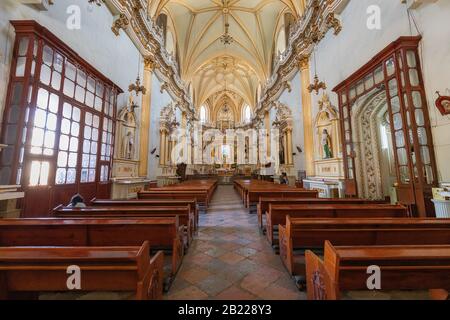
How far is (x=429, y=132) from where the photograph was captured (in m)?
3.30

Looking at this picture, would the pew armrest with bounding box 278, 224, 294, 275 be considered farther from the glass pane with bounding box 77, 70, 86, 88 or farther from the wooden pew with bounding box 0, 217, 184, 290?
the glass pane with bounding box 77, 70, 86, 88

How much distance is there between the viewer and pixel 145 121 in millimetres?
7863

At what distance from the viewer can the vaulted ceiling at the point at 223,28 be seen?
35.1 ft

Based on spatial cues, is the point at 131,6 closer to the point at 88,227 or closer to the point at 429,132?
the point at 88,227

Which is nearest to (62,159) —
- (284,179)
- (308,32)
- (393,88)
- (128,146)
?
(128,146)

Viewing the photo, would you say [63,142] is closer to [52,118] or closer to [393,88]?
[52,118]

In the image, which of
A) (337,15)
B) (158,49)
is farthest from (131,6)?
(337,15)

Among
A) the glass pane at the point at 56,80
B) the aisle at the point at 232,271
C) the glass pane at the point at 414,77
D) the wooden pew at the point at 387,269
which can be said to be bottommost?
the aisle at the point at 232,271

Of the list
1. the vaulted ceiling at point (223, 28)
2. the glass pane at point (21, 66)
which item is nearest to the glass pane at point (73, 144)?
the glass pane at point (21, 66)

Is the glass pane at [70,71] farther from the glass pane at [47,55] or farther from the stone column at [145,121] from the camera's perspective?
the stone column at [145,121]

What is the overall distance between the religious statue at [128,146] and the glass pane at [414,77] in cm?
753

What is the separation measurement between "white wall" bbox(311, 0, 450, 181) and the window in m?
6.75

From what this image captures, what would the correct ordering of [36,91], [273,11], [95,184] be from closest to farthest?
1. [36,91]
2. [95,184]
3. [273,11]
